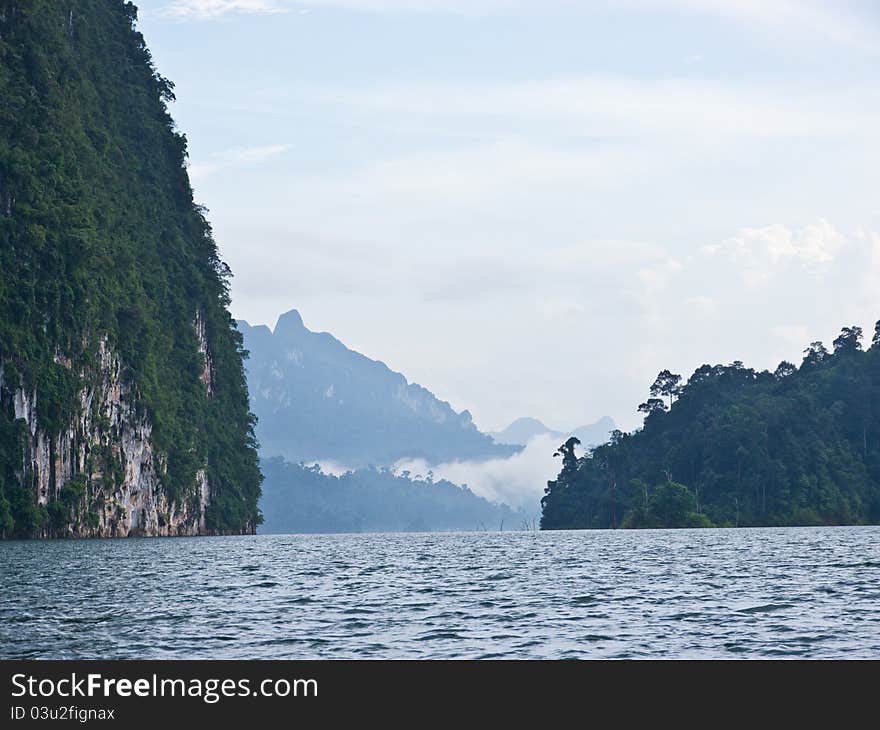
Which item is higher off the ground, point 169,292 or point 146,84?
point 146,84

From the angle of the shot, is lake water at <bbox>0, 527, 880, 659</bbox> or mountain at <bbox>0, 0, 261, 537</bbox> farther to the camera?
mountain at <bbox>0, 0, 261, 537</bbox>

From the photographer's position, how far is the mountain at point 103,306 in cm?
11425

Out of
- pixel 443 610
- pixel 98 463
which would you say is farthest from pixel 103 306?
pixel 443 610

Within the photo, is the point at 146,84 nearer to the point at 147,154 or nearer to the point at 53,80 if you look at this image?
the point at 147,154

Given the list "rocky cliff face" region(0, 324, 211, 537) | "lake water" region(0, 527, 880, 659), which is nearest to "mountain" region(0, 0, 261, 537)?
"rocky cliff face" region(0, 324, 211, 537)

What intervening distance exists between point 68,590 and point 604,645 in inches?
1068

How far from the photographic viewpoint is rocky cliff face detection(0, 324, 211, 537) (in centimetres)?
11312

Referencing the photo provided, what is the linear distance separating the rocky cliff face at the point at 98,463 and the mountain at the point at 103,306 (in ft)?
0.70

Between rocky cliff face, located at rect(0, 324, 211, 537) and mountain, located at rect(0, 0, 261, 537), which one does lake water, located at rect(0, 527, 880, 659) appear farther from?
mountain, located at rect(0, 0, 261, 537)

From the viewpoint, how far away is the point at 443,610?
132 feet

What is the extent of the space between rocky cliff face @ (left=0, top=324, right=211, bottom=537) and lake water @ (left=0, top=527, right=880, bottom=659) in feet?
Answer: 148

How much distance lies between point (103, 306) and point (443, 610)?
97723 millimetres

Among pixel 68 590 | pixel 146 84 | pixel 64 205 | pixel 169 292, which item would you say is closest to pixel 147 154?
pixel 146 84

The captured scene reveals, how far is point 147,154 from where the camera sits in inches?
7244
